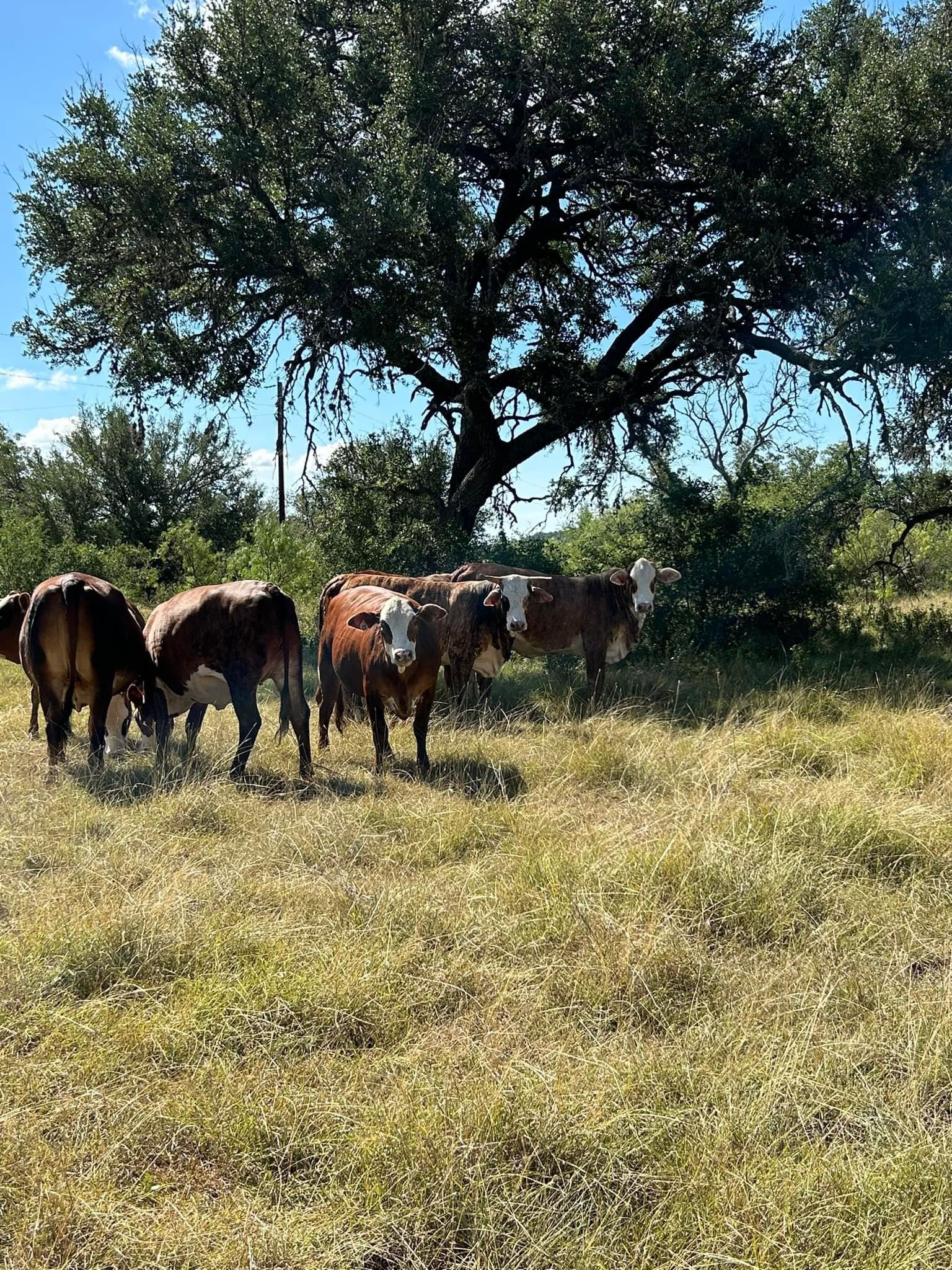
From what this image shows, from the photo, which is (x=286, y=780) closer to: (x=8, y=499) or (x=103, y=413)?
(x=103, y=413)

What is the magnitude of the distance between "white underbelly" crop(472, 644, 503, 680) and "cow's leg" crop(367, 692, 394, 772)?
206 cm

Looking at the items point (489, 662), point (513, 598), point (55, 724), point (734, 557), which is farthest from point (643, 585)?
point (55, 724)

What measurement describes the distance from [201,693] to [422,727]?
6.14 feet

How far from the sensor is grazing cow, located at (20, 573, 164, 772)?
689cm

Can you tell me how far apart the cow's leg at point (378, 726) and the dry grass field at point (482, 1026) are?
902 millimetres

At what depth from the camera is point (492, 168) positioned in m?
12.9

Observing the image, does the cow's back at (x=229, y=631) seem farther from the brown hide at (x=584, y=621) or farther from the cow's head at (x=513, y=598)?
the brown hide at (x=584, y=621)

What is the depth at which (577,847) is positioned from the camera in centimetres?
508

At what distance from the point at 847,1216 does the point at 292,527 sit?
546 inches

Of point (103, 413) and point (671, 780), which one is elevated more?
point (103, 413)

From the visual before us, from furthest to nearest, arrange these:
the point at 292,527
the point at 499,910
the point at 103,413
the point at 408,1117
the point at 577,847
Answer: the point at 103,413
the point at 292,527
the point at 577,847
the point at 499,910
the point at 408,1117

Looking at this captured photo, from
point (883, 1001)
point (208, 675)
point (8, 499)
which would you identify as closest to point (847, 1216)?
point (883, 1001)

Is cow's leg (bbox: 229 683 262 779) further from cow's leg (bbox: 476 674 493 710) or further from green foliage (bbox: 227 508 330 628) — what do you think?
green foliage (bbox: 227 508 330 628)

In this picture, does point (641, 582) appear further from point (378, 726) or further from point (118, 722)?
point (118, 722)
